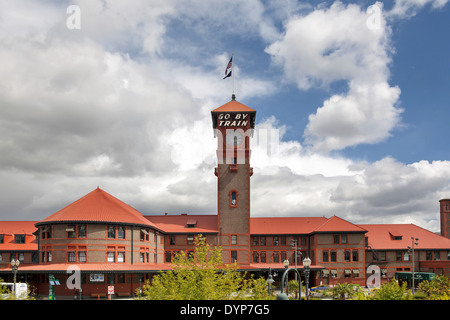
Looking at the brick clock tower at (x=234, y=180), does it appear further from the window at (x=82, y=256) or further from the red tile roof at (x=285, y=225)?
the window at (x=82, y=256)

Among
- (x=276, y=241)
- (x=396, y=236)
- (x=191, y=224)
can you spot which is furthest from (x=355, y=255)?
(x=191, y=224)

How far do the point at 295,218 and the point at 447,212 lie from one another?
37505mm

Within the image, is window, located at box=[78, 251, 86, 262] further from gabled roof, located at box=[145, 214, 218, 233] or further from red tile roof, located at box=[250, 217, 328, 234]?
red tile roof, located at box=[250, 217, 328, 234]

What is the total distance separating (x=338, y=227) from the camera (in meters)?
73.3

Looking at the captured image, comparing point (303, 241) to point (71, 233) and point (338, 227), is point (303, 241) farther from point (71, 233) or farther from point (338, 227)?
point (71, 233)

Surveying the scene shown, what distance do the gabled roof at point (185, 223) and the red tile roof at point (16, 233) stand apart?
21.3 m

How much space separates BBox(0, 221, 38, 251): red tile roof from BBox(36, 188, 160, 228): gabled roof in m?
18.1

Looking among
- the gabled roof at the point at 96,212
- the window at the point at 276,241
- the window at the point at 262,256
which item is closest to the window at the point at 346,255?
the window at the point at 276,241

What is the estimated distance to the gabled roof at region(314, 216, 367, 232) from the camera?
72.8 meters

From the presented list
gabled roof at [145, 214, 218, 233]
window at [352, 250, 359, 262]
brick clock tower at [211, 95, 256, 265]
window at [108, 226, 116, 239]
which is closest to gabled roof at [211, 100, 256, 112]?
brick clock tower at [211, 95, 256, 265]

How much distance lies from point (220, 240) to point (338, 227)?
20.5 m
